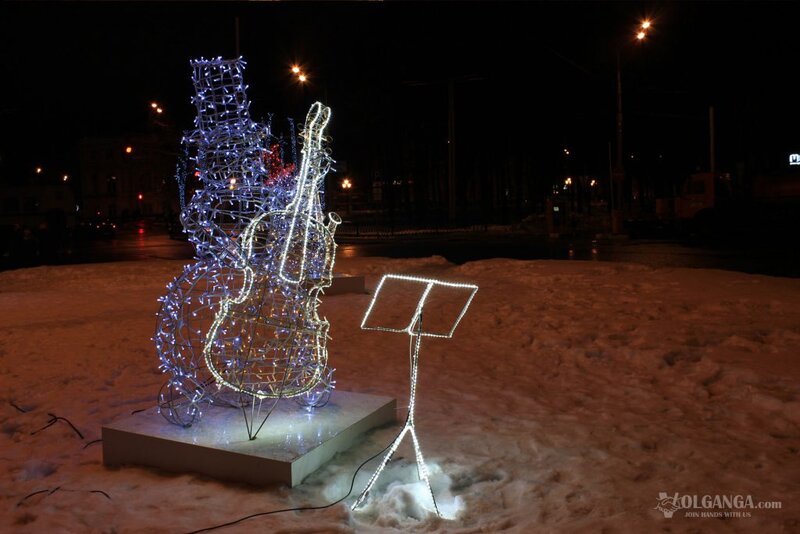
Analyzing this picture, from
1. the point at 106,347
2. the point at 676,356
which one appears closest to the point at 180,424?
the point at 106,347

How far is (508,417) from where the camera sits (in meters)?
6.12

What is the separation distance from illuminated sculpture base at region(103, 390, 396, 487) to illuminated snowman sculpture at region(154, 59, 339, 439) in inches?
5.9

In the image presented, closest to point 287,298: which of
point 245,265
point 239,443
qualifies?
point 245,265

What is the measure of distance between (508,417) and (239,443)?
7.70ft

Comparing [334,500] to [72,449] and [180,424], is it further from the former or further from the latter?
[72,449]

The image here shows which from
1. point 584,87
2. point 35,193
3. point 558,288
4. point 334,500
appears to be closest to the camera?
point 334,500

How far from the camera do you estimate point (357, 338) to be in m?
9.45

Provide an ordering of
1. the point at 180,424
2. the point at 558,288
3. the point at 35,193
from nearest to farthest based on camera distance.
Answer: the point at 180,424
the point at 558,288
the point at 35,193

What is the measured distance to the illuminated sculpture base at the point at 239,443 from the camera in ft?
15.7

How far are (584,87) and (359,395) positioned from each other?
39.2m

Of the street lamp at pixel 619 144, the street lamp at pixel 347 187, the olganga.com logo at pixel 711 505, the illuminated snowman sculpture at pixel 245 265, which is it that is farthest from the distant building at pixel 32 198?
the olganga.com logo at pixel 711 505

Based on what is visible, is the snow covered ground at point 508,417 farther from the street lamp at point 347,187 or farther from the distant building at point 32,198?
the distant building at point 32,198

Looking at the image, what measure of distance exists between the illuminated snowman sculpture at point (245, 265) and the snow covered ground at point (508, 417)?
589 mm

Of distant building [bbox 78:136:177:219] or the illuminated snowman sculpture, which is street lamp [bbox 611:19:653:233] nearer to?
the illuminated snowman sculpture
